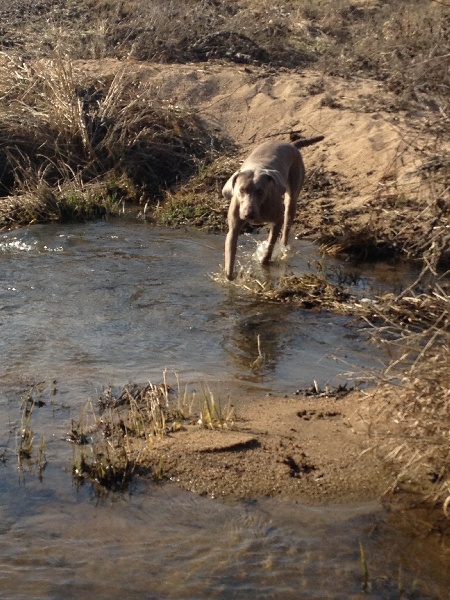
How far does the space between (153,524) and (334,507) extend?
2.87 feet

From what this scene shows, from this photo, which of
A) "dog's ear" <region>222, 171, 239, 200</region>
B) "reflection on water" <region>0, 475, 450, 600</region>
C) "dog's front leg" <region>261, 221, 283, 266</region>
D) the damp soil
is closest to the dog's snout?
"dog's ear" <region>222, 171, 239, 200</region>

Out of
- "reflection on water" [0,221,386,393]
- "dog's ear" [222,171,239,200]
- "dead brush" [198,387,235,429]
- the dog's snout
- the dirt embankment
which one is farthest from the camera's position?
the dirt embankment

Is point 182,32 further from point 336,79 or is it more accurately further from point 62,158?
point 62,158

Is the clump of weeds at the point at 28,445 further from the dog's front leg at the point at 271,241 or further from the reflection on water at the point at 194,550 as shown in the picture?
the dog's front leg at the point at 271,241

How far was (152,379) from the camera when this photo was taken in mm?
6059

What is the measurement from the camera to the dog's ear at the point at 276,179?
8.26 meters

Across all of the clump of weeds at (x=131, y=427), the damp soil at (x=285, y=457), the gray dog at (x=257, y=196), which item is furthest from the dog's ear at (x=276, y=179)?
the damp soil at (x=285, y=457)

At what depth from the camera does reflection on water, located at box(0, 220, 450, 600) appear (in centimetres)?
400

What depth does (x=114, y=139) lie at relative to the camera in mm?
11469

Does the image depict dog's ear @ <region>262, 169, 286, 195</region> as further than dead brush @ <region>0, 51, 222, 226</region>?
No

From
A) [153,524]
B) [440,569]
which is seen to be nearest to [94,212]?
[153,524]

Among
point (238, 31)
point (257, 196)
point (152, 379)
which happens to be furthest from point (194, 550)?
point (238, 31)

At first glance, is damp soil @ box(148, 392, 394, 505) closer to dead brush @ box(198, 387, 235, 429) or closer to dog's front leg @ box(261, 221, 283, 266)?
dead brush @ box(198, 387, 235, 429)

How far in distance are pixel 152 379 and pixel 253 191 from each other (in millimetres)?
2650
